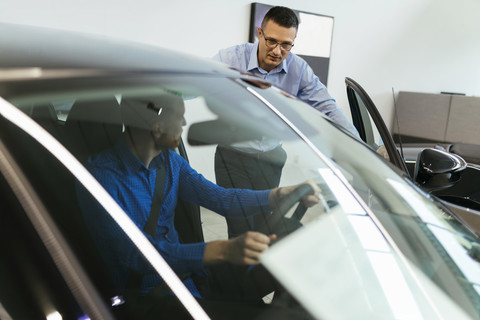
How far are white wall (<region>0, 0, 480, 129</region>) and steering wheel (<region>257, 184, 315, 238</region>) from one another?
3033 mm

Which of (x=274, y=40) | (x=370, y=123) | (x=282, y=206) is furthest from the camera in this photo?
(x=274, y=40)

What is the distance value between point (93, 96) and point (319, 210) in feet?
1.34

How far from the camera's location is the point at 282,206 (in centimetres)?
75

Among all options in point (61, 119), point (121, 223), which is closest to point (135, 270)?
point (121, 223)

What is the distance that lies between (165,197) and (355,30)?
5361 millimetres

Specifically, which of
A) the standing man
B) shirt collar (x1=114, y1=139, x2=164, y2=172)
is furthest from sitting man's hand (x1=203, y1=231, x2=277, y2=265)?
the standing man

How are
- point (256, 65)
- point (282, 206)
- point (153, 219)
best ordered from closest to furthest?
point (153, 219), point (282, 206), point (256, 65)

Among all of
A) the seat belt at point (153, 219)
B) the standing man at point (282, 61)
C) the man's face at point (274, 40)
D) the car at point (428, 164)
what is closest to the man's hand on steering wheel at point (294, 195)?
the seat belt at point (153, 219)

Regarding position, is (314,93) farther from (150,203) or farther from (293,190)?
(150,203)

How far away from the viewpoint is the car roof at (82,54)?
69cm

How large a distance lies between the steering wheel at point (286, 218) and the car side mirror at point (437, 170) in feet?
1.98

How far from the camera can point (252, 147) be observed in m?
0.81

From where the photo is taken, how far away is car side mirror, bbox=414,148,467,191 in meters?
1.26

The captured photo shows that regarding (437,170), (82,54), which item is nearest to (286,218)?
(82,54)
